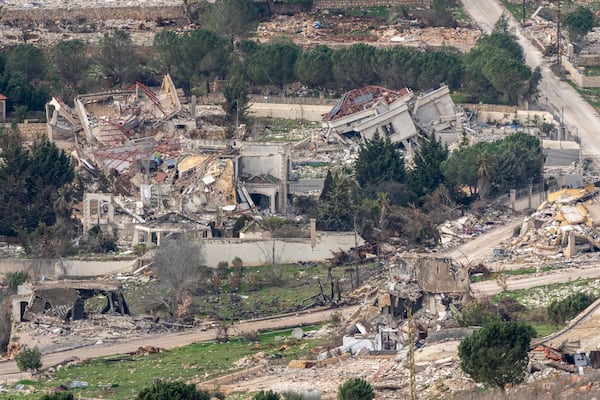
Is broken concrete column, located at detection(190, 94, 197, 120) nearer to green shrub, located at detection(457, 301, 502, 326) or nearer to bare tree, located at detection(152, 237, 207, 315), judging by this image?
bare tree, located at detection(152, 237, 207, 315)

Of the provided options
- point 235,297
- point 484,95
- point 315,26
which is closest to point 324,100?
point 484,95

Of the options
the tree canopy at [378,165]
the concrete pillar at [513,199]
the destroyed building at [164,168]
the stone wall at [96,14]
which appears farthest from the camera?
the stone wall at [96,14]

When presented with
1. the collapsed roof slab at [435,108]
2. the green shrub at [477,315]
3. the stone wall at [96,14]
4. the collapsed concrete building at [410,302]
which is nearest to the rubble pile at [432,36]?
the stone wall at [96,14]

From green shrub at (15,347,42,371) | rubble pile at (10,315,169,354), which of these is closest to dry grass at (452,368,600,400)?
green shrub at (15,347,42,371)

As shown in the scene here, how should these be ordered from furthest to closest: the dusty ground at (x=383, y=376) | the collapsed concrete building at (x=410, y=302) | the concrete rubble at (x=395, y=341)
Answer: the collapsed concrete building at (x=410, y=302)
the concrete rubble at (x=395, y=341)
the dusty ground at (x=383, y=376)

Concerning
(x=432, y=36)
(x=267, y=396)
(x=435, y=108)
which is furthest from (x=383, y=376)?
(x=432, y=36)

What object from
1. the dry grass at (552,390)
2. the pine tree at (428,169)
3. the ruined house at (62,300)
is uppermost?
the pine tree at (428,169)

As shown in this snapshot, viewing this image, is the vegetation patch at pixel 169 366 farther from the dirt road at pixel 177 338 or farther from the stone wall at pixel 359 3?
the stone wall at pixel 359 3
